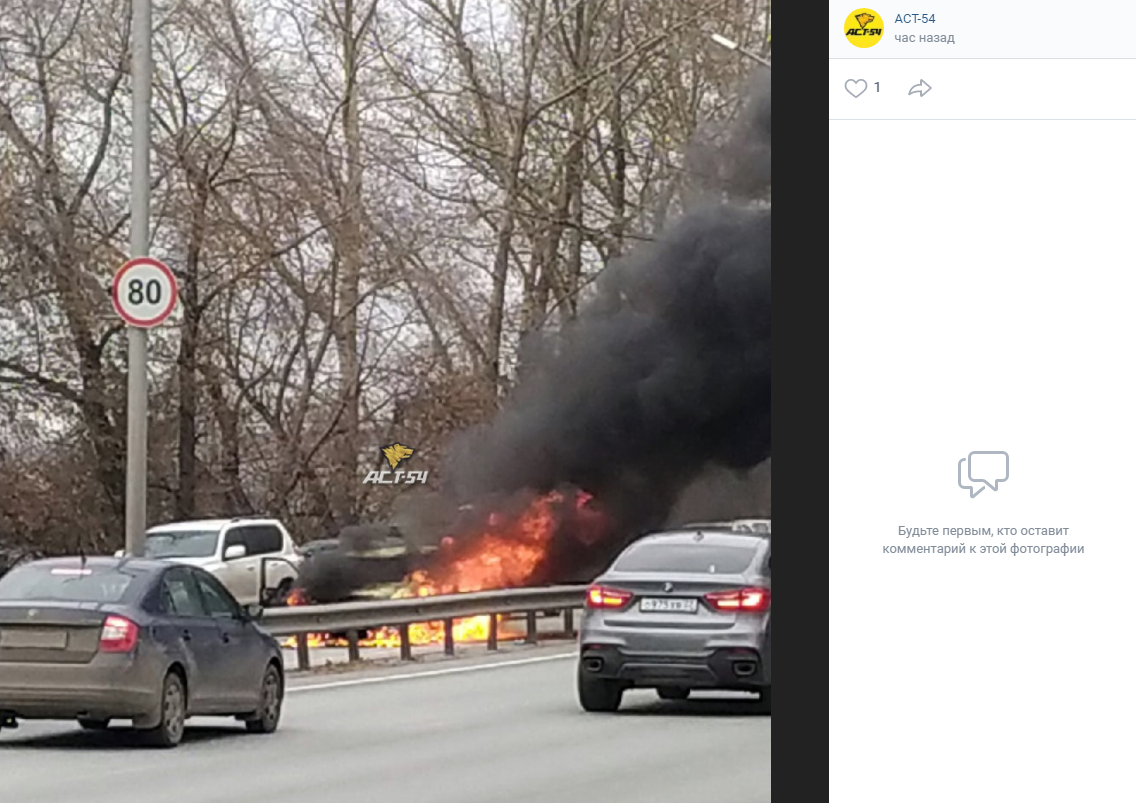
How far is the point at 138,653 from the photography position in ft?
14.1

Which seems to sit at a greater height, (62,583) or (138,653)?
(62,583)

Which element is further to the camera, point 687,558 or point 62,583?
point 62,583

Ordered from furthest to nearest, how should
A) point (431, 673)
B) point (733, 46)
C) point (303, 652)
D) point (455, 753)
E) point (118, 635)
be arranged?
1. point (118, 635)
2. point (303, 652)
3. point (431, 673)
4. point (455, 753)
5. point (733, 46)

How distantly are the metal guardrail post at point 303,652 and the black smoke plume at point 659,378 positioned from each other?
611mm

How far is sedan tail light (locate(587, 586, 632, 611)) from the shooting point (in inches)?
129
